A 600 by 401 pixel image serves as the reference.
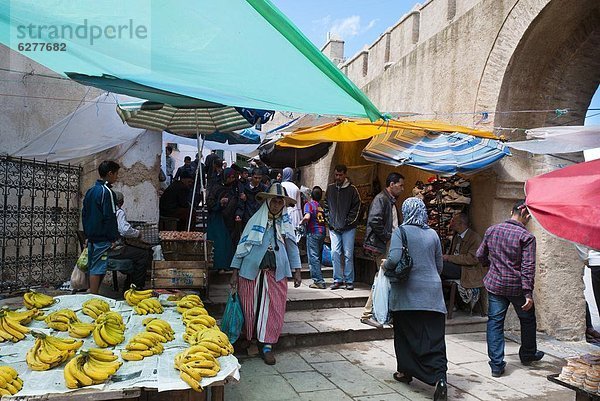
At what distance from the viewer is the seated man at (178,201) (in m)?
8.98

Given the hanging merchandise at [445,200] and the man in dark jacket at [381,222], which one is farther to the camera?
the hanging merchandise at [445,200]

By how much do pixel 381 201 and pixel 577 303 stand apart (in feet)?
10.6

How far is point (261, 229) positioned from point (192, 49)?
242cm

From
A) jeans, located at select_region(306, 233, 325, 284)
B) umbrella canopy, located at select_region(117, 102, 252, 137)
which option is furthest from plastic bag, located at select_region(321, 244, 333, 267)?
umbrella canopy, located at select_region(117, 102, 252, 137)

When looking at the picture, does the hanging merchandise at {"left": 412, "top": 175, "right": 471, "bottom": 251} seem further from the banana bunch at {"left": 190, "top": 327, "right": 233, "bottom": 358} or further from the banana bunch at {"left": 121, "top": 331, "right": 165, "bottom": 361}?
the banana bunch at {"left": 121, "top": 331, "right": 165, "bottom": 361}

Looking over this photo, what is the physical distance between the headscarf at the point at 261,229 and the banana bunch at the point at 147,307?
111 centimetres

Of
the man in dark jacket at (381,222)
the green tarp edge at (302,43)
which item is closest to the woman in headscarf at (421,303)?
the green tarp edge at (302,43)

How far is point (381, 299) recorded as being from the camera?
6.09 metres

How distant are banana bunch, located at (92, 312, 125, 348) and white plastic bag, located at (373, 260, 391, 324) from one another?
10.9 ft

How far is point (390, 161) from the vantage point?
6559 mm

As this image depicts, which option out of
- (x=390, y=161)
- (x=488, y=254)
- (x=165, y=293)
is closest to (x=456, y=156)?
(x=390, y=161)

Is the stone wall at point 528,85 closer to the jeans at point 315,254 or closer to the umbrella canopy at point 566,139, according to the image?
the umbrella canopy at point 566,139

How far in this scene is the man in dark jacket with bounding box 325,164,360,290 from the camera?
25.0 feet

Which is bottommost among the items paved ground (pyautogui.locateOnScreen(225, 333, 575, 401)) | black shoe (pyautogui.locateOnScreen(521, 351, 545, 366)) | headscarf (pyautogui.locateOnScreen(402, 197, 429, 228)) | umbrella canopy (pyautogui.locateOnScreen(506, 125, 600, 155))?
paved ground (pyautogui.locateOnScreen(225, 333, 575, 401))
